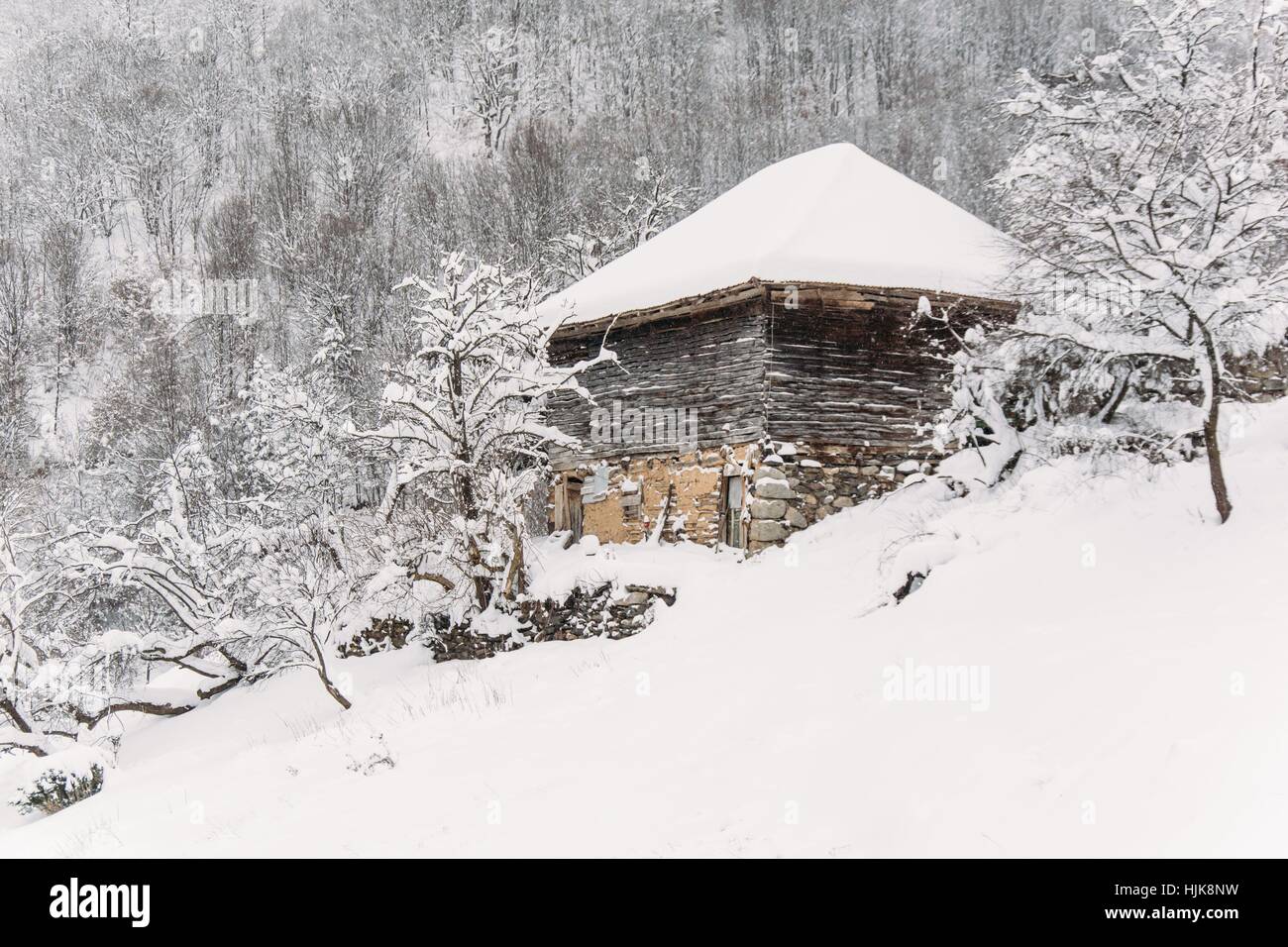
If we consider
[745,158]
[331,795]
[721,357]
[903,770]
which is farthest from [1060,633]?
[745,158]

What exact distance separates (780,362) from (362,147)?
3368cm

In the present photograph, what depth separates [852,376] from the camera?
15328 mm

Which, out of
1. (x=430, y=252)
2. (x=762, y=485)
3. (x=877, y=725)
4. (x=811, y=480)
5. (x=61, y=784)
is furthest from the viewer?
(x=430, y=252)

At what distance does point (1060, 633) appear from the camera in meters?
7.10

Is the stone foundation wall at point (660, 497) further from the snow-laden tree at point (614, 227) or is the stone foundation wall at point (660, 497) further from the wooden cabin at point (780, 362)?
the snow-laden tree at point (614, 227)

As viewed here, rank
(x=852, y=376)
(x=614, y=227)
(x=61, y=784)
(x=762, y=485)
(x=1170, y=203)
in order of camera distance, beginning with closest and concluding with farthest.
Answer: (x=1170, y=203) < (x=61, y=784) < (x=762, y=485) < (x=852, y=376) < (x=614, y=227)

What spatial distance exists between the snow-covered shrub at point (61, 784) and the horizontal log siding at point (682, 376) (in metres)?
9.04

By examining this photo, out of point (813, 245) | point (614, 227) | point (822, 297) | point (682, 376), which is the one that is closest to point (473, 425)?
point (682, 376)

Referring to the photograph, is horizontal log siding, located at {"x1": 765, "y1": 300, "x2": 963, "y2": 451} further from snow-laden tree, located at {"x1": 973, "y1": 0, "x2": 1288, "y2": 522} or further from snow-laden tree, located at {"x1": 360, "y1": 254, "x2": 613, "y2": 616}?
snow-laden tree, located at {"x1": 973, "y1": 0, "x2": 1288, "y2": 522}

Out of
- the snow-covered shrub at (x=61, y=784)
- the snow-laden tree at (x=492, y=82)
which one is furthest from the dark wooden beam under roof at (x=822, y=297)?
the snow-laden tree at (x=492, y=82)

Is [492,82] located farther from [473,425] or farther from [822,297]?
[473,425]


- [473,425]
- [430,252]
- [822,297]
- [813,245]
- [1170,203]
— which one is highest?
[430,252]

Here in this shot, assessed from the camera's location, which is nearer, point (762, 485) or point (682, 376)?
point (762, 485)

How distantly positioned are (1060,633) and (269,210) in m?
41.5
